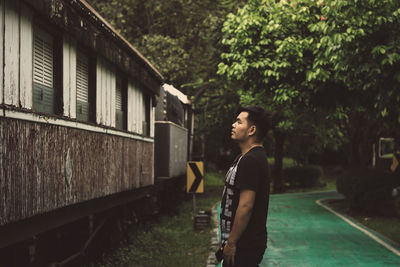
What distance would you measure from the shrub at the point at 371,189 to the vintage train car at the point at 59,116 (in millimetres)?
8342

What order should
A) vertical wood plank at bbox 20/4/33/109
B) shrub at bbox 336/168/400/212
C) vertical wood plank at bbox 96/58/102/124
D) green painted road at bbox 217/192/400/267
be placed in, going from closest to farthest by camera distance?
vertical wood plank at bbox 20/4/33/109, vertical wood plank at bbox 96/58/102/124, green painted road at bbox 217/192/400/267, shrub at bbox 336/168/400/212

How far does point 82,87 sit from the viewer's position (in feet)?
25.7

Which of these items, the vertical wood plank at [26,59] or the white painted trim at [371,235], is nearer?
the vertical wood plank at [26,59]

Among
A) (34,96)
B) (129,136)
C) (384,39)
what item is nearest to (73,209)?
(34,96)

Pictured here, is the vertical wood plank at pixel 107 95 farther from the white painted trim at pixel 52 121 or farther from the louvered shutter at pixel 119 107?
the louvered shutter at pixel 119 107

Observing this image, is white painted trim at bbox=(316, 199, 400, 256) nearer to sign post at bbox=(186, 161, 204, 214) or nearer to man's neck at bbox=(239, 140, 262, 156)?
sign post at bbox=(186, 161, 204, 214)

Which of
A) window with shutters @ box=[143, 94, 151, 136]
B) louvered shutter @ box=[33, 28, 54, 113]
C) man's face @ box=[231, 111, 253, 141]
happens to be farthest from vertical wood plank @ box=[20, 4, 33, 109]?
window with shutters @ box=[143, 94, 151, 136]

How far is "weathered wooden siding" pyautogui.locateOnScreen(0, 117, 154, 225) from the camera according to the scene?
5.06m

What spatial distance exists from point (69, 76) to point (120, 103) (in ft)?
10.5

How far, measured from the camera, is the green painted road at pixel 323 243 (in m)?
9.49

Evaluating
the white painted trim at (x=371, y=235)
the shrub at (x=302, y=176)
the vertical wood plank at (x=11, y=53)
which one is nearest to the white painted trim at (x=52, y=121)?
the vertical wood plank at (x=11, y=53)

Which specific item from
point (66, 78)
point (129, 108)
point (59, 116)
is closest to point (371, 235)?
point (129, 108)

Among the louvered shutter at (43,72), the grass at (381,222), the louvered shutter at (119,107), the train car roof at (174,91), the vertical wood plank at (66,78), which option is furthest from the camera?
the train car roof at (174,91)

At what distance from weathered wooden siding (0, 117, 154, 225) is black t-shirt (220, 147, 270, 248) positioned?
2046 mm
